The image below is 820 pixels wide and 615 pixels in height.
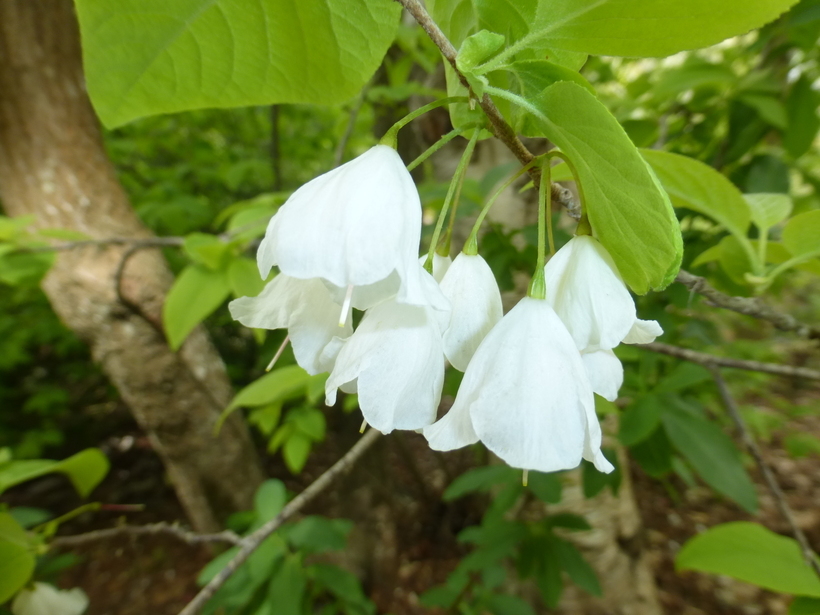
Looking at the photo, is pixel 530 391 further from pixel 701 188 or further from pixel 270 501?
pixel 270 501

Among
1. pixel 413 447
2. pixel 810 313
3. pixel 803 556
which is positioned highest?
pixel 803 556

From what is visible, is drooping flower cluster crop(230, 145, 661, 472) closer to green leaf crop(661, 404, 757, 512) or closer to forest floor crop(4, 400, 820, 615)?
green leaf crop(661, 404, 757, 512)

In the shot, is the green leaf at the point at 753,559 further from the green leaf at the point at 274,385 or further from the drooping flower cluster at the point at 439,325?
the green leaf at the point at 274,385

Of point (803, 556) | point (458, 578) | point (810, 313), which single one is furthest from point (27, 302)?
point (810, 313)

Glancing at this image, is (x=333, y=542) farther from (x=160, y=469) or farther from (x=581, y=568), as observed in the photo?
(x=160, y=469)

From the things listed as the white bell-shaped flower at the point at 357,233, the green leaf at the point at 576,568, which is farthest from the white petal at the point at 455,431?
the green leaf at the point at 576,568
